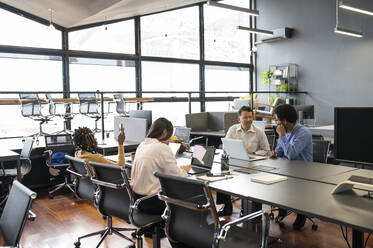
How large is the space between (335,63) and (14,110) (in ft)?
27.1

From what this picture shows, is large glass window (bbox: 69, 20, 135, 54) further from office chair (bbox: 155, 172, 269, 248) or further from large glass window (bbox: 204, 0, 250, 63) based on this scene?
office chair (bbox: 155, 172, 269, 248)

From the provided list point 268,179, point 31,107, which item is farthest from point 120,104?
point 268,179

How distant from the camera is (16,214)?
167 centimetres

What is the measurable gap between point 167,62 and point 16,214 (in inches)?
336

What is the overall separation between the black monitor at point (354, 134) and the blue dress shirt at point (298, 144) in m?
1.14

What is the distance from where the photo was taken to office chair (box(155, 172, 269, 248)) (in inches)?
70.9

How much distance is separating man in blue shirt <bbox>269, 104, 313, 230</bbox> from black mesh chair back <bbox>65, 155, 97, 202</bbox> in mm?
1657

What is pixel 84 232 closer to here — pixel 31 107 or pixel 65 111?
pixel 31 107

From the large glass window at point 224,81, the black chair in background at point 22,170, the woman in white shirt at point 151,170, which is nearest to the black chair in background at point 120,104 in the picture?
the large glass window at point 224,81

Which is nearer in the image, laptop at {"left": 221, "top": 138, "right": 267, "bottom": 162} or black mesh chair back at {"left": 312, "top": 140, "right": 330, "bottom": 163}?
laptop at {"left": 221, "top": 138, "right": 267, "bottom": 162}

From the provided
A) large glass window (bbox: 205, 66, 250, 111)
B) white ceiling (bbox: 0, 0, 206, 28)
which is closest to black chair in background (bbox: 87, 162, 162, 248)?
white ceiling (bbox: 0, 0, 206, 28)

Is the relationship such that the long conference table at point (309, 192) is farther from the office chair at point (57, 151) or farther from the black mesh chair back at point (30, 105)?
the black mesh chair back at point (30, 105)

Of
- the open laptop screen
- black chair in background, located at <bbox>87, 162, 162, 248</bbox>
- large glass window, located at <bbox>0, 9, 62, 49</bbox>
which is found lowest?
black chair in background, located at <bbox>87, 162, 162, 248</bbox>

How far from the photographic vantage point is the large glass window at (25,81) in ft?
24.7
